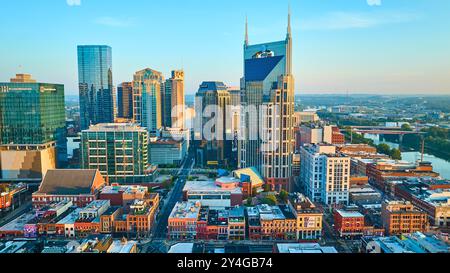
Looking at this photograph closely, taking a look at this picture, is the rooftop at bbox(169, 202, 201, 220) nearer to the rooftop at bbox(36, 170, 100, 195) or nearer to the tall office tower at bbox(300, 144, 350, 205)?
the rooftop at bbox(36, 170, 100, 195)

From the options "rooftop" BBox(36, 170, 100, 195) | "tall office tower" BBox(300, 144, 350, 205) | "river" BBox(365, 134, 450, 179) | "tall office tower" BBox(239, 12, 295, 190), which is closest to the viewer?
"rooftop" BBox(36, 170, 100, 195)

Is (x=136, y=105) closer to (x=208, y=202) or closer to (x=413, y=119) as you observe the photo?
(x=208, y=202)

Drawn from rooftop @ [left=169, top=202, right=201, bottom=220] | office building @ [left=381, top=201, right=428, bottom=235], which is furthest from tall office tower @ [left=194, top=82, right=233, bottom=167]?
office building @ [left=381, top=201, right=428, bottom=235]

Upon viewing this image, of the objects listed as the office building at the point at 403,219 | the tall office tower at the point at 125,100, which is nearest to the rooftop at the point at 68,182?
the office building at the point at 403,219

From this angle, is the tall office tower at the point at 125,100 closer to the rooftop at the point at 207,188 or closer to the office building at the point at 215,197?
the rooftop at the point at 207,188

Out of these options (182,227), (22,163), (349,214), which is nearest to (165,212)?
(182,227)

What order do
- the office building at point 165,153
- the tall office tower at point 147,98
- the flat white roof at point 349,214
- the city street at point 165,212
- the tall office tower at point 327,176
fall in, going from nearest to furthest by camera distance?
the city street at point 165,212, the flat white roof at point 349,214, the tall office tower at point 327,176, the office building at point 165,153, the tall office tower at point 147,98

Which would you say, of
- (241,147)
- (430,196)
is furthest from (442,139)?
(241,147)
